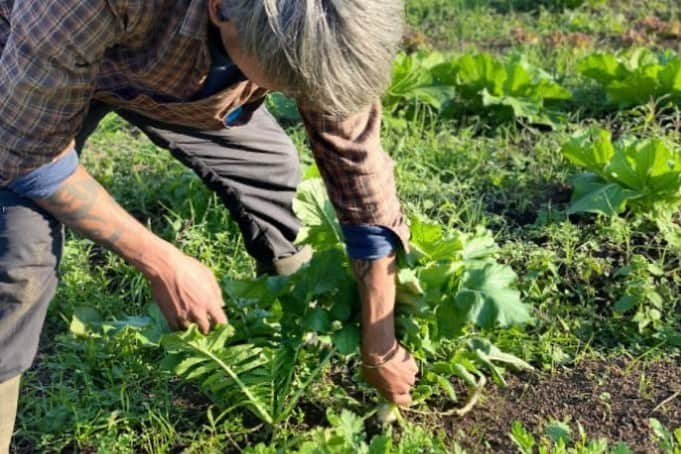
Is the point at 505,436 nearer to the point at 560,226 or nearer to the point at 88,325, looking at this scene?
the point at 560,226

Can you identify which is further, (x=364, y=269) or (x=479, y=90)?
(x=479, y=90)

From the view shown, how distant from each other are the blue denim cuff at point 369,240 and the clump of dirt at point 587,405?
711mm

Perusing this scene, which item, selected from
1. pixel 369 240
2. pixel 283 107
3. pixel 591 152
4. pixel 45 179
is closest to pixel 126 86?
pixel 45 179

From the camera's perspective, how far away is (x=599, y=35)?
19.0ft

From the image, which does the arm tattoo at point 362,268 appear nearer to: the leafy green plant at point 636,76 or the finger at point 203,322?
the finger at point 203,322

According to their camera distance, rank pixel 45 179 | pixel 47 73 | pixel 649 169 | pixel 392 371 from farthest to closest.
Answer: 1. pixel 649 169
2. pixel 392 371
3. pixel 45 179
4. pixel 47 73

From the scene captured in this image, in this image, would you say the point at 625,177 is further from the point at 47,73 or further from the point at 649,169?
the point at 47,73

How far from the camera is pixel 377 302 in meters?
2.61

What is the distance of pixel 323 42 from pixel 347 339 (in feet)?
3.35

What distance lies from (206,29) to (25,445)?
155 centimetres

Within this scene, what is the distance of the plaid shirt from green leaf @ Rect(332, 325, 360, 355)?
31 cm

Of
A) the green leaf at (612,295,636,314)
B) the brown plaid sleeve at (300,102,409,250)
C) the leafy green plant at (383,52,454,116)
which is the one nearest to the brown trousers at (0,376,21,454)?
the brown plaid sleeve at (300,102,409,250)

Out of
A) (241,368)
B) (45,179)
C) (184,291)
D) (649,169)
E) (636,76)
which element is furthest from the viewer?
(636,76)

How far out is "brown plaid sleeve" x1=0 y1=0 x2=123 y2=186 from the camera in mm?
2129
